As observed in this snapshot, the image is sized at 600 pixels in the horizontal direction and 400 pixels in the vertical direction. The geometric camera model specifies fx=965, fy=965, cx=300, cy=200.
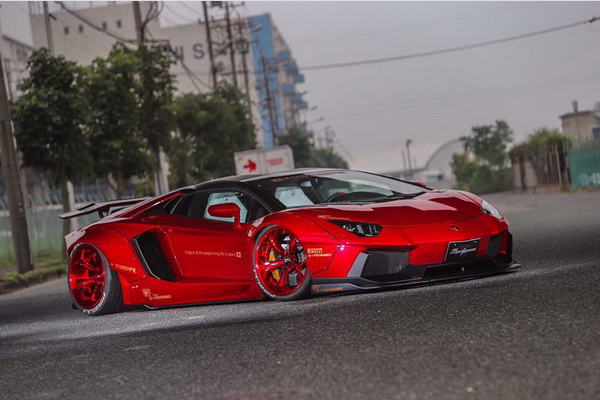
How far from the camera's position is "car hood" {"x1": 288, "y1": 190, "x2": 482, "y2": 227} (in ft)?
23.3

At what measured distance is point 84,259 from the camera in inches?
347

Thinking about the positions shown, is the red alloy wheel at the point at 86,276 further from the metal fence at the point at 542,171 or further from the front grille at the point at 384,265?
the metal fence at the point at 542,171

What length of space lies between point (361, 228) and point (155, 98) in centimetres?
2438

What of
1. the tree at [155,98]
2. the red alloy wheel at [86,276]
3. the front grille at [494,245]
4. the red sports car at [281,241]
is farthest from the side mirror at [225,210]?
the tree at [155,98]

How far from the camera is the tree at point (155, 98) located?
1205 inches

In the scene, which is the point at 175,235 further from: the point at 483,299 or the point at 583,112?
the point at 583,112

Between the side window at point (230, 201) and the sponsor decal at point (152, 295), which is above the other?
the side window at point (230, 201)

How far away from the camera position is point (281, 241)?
7422mm

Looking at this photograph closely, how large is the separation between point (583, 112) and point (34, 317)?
36.3 meters

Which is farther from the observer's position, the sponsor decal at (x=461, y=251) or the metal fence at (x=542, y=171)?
the metal fence at (x=542, y=171)

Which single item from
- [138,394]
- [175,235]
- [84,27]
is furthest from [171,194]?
[84,27]

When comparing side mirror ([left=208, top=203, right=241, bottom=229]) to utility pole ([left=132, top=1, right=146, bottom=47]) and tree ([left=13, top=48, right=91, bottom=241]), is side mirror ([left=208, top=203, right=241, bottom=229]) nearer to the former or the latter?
tree ([left=13, top=48, right=91, bottom=241])

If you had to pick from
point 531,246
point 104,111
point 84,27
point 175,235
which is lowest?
point 531,246

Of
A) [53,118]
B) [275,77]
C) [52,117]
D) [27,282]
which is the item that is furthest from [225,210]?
[275,77]
